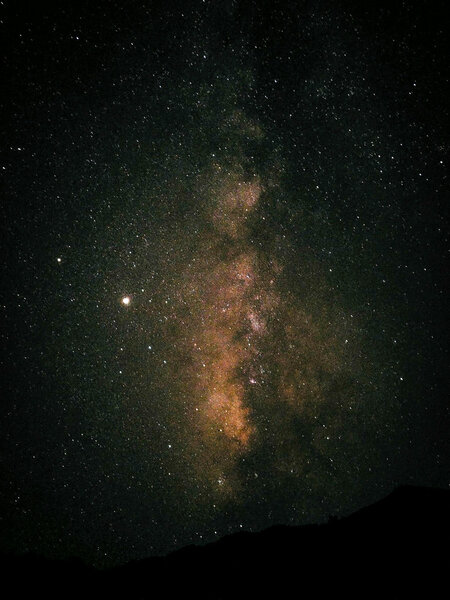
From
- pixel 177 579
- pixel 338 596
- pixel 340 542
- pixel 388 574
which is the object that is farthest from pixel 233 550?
pixel 388 574

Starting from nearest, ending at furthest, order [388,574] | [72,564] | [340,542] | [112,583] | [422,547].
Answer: [388,574] < [422,547] < [340,542] < [112,583] < [72,564]

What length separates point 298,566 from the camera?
3.46 m

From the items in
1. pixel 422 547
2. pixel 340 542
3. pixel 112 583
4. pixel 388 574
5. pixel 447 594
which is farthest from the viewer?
pixel 112 583

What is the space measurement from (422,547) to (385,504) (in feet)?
3.51

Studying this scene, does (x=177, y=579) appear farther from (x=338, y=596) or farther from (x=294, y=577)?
(x=338, y=596)

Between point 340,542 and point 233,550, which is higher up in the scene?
point 233,550

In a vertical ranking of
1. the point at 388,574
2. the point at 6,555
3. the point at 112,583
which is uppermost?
the point at 6,555

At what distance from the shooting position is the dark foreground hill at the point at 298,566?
112 inches

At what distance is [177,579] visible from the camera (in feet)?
12.2

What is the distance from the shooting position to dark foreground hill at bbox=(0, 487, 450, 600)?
112 inches

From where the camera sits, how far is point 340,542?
3.64 meters

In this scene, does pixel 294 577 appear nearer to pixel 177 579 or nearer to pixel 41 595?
pixel 177 579

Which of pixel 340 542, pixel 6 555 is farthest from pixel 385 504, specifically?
pixel 6 555

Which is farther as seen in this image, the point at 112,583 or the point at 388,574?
the point at 112,583
